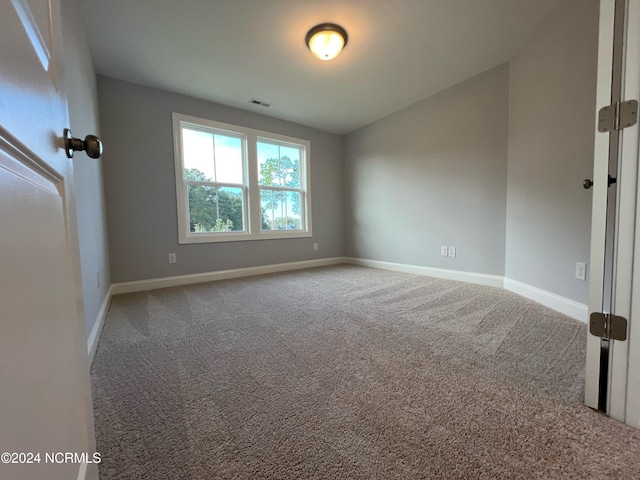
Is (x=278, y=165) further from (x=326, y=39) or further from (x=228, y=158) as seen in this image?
(x=326, y=39)

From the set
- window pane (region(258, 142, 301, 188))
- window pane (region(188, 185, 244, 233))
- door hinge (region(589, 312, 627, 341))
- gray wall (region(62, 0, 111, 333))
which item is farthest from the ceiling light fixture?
door hinge (region(589, 312, 627, 341))

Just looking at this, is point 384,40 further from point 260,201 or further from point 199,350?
point 199,350

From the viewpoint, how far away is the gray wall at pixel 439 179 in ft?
9.55

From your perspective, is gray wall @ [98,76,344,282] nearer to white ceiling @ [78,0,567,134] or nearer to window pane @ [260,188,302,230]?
white ceiling @ [78,0,567,134]

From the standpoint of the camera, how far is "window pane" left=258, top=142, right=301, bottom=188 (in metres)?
3.97

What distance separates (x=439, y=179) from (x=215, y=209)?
300cm

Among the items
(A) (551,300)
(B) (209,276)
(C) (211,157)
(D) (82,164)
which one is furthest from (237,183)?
(A) (551,300)

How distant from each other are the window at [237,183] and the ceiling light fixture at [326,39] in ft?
5.70

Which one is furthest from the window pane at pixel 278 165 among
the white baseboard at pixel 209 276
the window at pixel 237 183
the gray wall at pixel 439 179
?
the white baseboard at pixel 209 276

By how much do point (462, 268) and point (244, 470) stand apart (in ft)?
10.3

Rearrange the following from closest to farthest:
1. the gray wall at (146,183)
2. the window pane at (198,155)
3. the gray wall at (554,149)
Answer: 1. the gray wall at (554,149)
2. the gray wall at (146,183)
3. the window pane at (198,155)

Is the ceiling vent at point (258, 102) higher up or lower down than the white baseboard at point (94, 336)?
higher up

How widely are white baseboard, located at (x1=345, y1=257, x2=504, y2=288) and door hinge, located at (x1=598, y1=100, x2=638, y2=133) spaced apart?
2.29 metres

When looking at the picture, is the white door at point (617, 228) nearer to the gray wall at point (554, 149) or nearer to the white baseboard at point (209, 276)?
the gray wall at point (554, 149)
